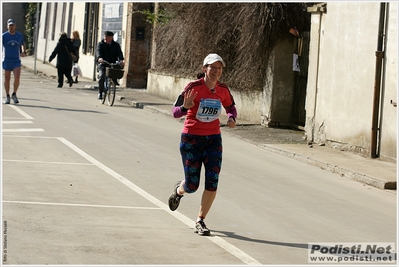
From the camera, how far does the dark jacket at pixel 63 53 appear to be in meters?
28.7

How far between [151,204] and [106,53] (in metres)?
14.1

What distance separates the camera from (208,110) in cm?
871

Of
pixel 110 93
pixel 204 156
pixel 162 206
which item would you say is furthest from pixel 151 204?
pixel 110 93

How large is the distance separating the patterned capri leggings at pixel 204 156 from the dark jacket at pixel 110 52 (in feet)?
49.5

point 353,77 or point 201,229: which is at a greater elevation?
point 353,77

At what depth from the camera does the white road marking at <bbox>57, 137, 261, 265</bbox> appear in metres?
7.67

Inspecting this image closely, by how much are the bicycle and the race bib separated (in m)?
14.3

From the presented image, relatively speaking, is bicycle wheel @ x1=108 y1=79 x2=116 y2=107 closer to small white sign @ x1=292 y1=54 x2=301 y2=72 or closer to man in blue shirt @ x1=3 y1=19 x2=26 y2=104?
man in blue shirt @ x1=3 y1=19 x2=26 y2=104

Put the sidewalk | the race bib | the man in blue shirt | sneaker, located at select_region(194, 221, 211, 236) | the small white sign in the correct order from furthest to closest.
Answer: the man in blue shirt → the small white sign → the sidewalk → the race bib → sneaker, located at select_region(194, 221, 211, 236)

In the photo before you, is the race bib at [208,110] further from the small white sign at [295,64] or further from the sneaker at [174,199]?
the small white sign at [295,64]

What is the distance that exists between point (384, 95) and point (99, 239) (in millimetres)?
8298

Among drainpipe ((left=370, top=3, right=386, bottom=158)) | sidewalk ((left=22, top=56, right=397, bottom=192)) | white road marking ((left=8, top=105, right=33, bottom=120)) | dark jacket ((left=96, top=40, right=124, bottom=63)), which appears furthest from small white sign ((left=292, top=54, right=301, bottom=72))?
white road marking ((left=8, top=105, right=33, bottom=120))

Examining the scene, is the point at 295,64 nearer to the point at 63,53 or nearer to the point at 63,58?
the point at 63,58

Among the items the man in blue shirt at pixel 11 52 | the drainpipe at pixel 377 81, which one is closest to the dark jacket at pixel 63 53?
the man in blue shirt at pixel 11 52
